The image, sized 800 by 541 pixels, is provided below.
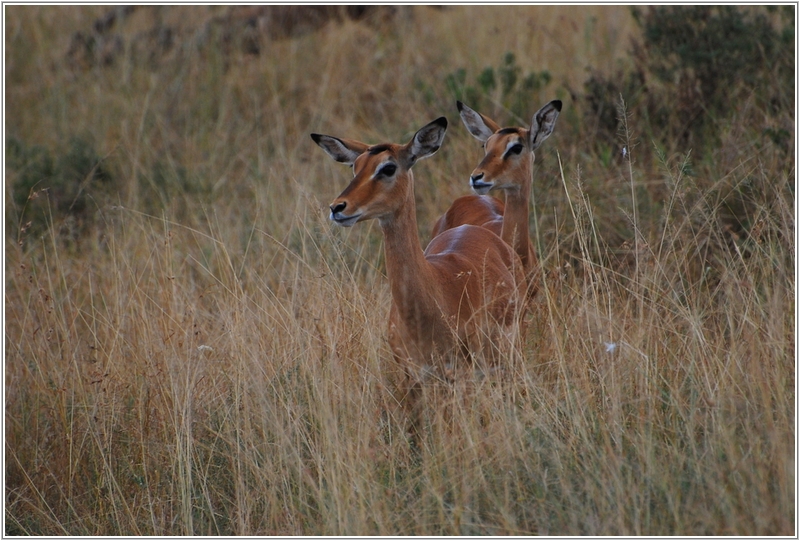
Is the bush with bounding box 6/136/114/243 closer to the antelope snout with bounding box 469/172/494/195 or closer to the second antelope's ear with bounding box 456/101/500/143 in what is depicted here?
the second antelope's ear with bounding box 456/101/500/143

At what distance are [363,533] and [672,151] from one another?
5.03m

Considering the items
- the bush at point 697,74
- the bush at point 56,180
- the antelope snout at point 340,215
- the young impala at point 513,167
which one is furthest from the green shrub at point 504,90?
the antelope snout at point 340,215

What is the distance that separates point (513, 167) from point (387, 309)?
47.1 inches

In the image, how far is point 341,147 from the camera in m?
4.99

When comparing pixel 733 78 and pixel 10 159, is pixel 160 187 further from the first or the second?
pixel 733 78

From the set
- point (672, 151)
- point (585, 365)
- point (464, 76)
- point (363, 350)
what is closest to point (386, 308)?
point (363, 350)

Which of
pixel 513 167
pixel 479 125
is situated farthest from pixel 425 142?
pixel 479 125

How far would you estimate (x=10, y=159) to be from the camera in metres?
9.57

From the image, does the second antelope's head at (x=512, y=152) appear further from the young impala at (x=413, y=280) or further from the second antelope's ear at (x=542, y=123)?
the young impala at (x=413, y=280)

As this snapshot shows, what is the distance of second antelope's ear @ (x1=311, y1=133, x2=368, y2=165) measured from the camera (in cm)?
497

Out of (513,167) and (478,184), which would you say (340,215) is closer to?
(478,184)

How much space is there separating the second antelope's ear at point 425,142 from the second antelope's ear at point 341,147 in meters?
0.31

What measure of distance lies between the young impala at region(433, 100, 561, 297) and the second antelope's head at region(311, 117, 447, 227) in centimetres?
86

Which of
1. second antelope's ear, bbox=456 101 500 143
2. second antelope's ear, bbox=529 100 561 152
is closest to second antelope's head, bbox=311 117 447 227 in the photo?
second antelope's ear, bbox=529 100 561 152
